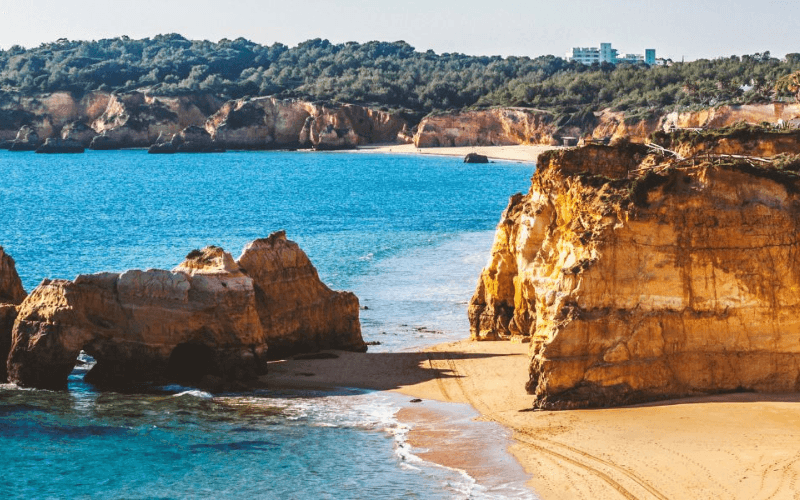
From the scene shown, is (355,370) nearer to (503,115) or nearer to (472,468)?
(472,468)

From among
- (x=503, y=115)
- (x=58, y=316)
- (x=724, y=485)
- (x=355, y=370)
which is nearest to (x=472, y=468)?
(x=724, y=485)

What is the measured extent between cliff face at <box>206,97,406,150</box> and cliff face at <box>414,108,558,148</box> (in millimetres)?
6534

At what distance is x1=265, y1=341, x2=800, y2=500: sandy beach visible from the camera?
15.7 meters

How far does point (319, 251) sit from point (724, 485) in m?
33.1

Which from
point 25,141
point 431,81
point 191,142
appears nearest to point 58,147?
point 25,141

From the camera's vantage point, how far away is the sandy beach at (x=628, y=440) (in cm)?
1571

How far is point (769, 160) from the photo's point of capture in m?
21.0

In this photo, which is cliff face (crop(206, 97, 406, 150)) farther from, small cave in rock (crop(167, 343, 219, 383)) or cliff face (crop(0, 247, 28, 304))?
small cave in rock (crop(167, 343, 219, 383))

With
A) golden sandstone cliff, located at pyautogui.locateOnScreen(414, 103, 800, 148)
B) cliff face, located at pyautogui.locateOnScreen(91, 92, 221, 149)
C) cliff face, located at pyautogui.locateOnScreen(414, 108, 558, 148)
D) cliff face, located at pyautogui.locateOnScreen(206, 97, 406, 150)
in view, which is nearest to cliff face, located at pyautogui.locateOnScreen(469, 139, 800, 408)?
golden sandstone cliff, located at pyautogui.locateOnScreen(414, 103, 800, 148)

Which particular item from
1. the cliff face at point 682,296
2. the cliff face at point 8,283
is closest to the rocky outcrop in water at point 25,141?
the cliff face at point 8,283

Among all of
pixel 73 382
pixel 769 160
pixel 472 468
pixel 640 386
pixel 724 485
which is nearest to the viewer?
pixel 724 485

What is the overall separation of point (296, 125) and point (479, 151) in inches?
1108

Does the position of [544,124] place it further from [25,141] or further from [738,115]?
[25,141]

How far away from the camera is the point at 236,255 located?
44844mm
